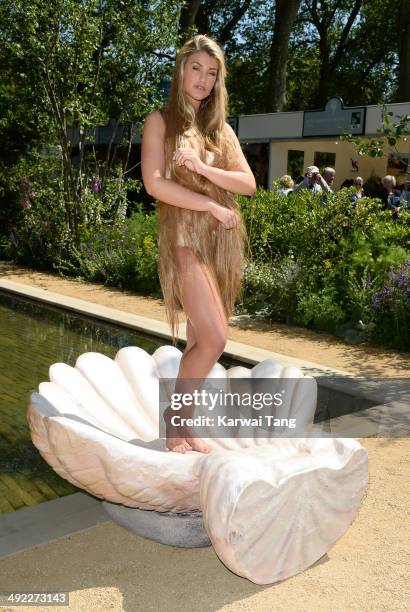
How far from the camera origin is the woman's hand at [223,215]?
2.81 m

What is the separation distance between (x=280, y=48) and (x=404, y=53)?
4.42 m

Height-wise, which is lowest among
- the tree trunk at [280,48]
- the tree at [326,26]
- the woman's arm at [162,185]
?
the woman's arm at [162,185]

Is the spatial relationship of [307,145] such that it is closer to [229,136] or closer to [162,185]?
[229,136]

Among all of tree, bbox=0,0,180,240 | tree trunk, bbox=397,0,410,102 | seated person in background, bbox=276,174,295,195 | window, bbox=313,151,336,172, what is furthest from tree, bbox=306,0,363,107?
seated person in background, bbox=276,174,295,195

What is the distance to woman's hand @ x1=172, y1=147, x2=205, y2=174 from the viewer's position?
273cm

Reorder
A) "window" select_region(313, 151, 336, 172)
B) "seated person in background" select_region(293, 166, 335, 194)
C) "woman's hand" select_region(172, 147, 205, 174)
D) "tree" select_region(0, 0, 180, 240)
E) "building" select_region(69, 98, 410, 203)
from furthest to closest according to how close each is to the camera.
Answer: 1. "window" select_region(313, 151, 336, 172)
2. "building" select_region(69, 98, 410, 203)
3. "tree" select_region(0, 0, 180, 240)
4. "seated person in background" select_region(293, 166, 335, 194)
5. "woman's hand" select_region(172, 147, 205, 174)

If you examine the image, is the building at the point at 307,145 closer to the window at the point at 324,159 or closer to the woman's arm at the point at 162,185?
the window at the point at 324,159

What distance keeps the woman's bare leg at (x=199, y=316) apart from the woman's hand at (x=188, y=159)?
36cm

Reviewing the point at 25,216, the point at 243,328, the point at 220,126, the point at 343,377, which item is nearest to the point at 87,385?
the point at 220,126

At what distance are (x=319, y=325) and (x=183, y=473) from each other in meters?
5.50

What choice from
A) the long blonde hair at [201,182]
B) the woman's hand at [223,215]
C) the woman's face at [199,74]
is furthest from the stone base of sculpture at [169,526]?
the woman's face at [199,74]

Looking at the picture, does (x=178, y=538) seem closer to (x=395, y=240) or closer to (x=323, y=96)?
(x=395, y=240)

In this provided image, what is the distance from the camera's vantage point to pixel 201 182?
2.94m

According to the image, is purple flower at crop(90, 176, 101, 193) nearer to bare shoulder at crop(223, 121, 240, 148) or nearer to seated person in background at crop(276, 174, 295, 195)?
seated person in background at crop(276, 174, 295, 195)
